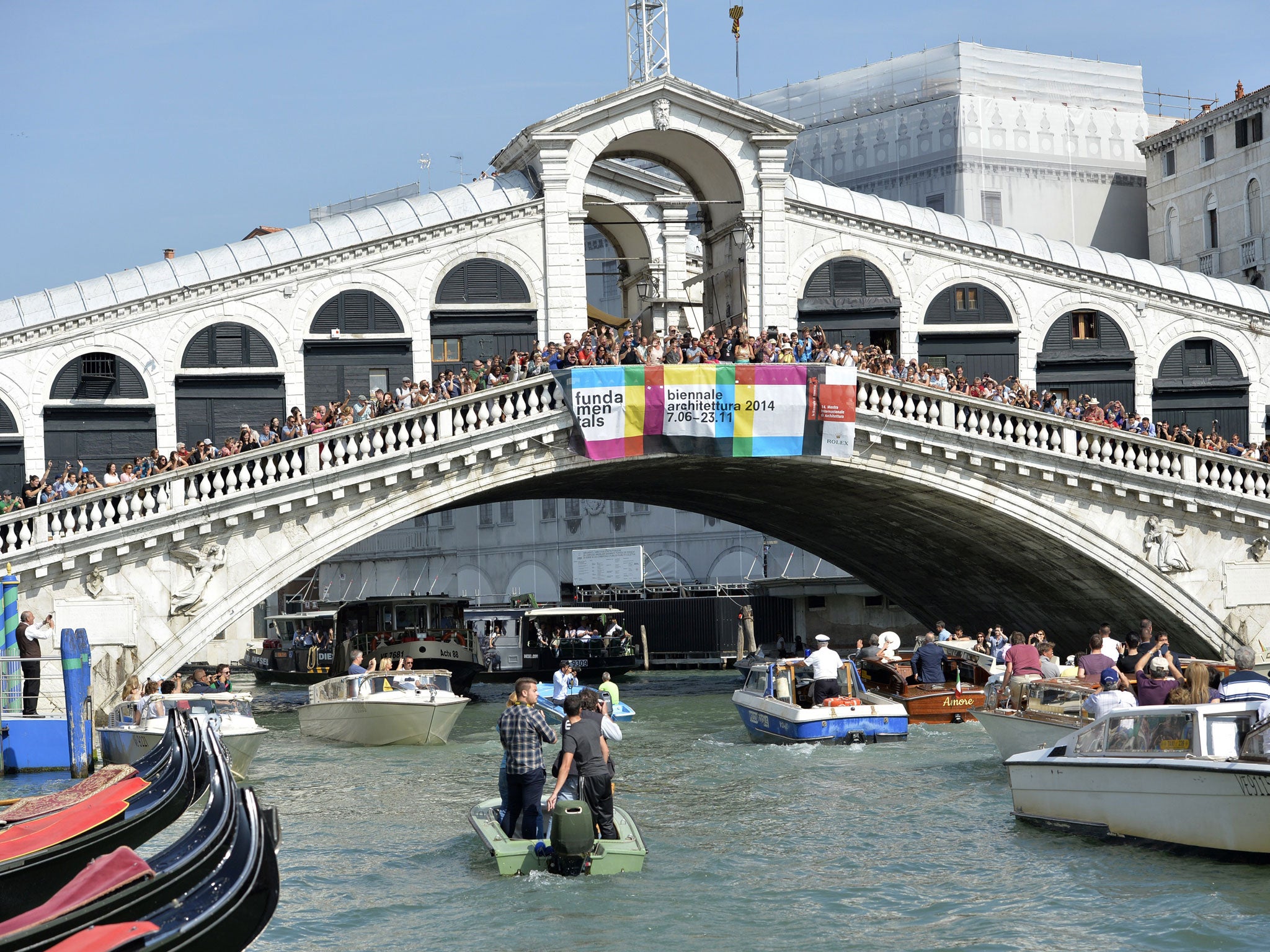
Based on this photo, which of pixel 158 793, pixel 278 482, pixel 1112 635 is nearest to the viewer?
pixel 158 793

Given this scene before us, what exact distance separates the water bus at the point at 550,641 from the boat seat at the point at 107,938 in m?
30.3

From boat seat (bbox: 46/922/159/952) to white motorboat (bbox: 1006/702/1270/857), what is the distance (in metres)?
8.69

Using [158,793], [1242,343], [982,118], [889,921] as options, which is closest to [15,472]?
[158,793]

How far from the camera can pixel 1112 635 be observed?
3059 cm

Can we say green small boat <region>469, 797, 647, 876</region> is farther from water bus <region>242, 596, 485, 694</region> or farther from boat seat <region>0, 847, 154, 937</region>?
water bus <region>242, 596, 485, 694</region>

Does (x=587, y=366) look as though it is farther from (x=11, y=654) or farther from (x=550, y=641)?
(x=550, y=641)

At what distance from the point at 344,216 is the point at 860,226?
32.3ft

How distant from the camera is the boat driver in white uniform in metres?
→ 22.2

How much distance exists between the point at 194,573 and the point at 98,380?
573 cm

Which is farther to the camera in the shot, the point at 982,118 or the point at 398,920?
the point at 982,118

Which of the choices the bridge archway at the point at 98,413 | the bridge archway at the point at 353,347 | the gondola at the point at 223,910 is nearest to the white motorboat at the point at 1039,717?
the gondola at the point at 223,910

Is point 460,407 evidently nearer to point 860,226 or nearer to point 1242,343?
point 860,226

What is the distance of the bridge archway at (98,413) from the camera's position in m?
27.0

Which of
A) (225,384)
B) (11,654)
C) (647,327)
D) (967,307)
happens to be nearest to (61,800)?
(11,654)
